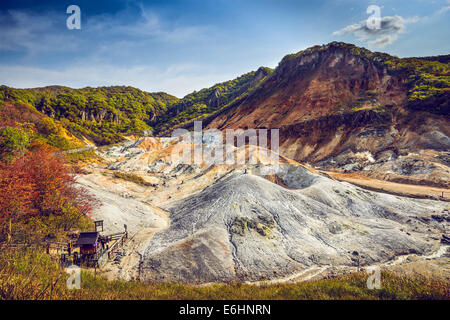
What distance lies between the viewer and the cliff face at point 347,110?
1735 inches

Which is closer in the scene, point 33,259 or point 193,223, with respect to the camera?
point 33,259

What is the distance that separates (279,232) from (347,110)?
51306 mm

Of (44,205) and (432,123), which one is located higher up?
(432,123)

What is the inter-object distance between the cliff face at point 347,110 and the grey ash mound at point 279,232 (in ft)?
64.3

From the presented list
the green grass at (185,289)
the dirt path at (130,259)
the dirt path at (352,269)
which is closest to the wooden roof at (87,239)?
the dirt path at (130,259)

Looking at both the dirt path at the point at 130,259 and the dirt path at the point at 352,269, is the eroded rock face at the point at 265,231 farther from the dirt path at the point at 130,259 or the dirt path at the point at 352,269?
the dirt path at the point at 352,269

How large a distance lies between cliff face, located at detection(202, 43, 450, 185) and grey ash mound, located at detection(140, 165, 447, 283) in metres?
19.6

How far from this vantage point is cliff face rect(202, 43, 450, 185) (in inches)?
1735

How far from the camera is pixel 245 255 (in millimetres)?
15141

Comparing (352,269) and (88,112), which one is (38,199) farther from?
(88,112)
